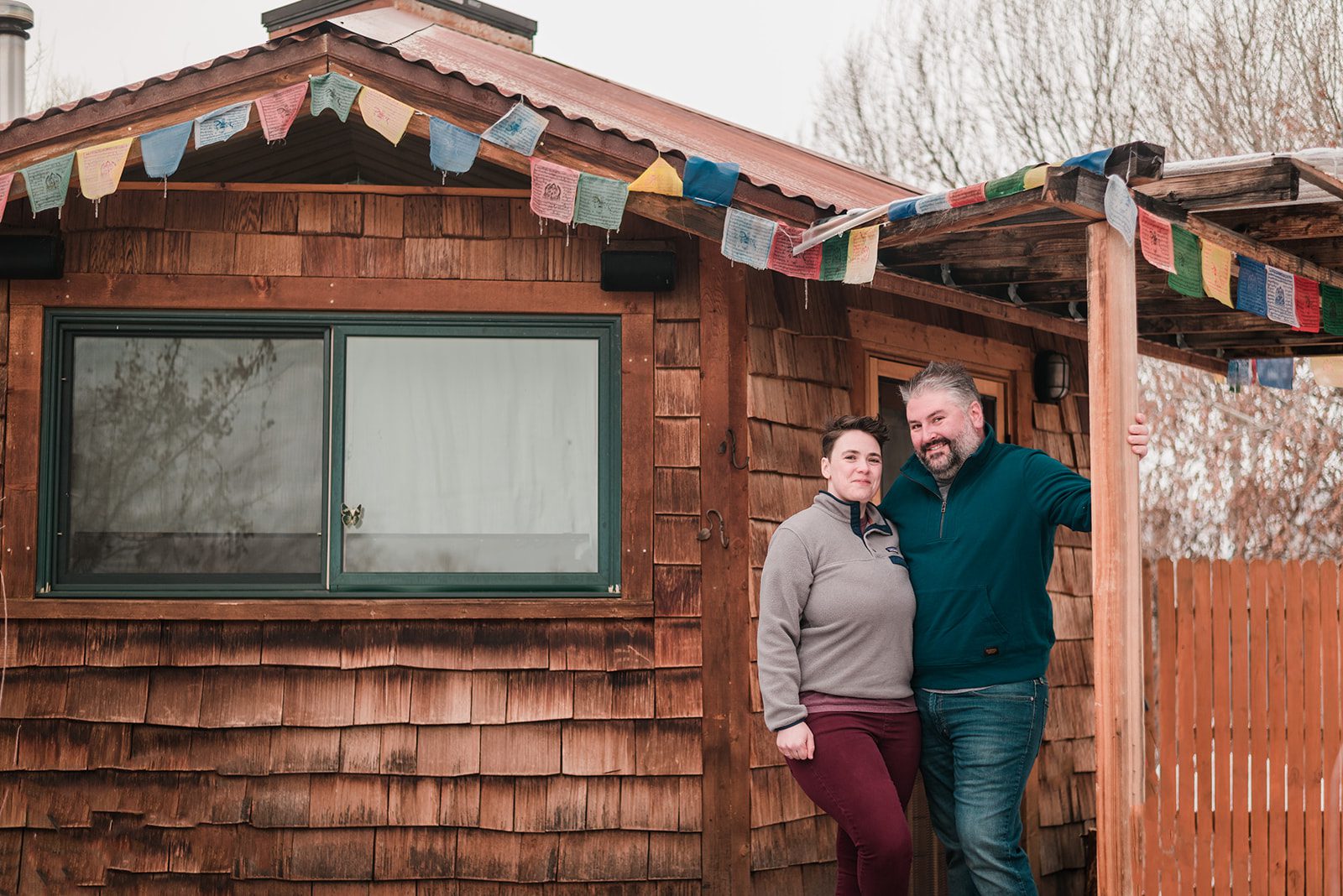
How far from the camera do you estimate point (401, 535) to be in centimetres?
461

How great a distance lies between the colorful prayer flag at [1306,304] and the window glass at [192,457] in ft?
10.9

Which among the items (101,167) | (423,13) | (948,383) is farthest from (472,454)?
(423,13)

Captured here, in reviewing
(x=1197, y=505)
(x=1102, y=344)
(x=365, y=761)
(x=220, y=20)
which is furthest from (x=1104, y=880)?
(x=220, y=20)

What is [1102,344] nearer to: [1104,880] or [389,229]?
[1104,880]

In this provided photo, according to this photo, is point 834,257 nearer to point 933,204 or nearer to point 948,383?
point 933,204

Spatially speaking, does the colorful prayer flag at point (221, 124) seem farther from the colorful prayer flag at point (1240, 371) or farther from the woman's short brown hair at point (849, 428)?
the colorful prayer flag at point (1240, 371)

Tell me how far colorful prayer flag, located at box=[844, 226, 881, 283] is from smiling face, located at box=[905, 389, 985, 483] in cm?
57

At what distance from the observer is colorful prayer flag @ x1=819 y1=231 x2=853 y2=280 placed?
4098 millimetres

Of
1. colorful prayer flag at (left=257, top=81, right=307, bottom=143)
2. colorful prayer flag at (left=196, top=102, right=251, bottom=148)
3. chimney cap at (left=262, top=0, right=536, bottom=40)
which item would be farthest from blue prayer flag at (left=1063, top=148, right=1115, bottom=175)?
chimney cap at (left=262, top=0, right=536, bottom=40)

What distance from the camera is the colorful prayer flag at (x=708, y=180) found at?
409 centimetres

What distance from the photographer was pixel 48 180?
14.1 ft

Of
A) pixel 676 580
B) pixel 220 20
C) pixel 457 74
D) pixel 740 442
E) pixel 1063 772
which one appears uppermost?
pixel 220 20

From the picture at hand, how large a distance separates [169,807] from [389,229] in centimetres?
212

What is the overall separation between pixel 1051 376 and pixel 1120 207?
2.62 metres
